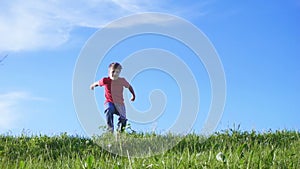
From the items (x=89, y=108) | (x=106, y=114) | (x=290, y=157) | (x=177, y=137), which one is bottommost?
(x=290, y=157)

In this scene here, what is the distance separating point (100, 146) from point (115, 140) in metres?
0.38

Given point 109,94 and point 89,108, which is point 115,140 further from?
point 89,108

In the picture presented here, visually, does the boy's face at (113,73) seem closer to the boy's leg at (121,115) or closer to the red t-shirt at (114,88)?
the red t-shirt at (114,88)

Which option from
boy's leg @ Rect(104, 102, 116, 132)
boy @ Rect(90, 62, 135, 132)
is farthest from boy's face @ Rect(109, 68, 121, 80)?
boy's leg @ Rect(104, 102, 116, 132)

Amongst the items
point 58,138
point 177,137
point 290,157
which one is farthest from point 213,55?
point 58,138

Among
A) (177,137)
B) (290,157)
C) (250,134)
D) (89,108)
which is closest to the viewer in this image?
(290,157)

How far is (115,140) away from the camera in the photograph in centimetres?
1004

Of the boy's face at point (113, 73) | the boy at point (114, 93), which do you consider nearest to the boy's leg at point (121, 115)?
the boy at point (114, 93)

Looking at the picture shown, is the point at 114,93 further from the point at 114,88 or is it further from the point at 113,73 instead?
the point at 113,73

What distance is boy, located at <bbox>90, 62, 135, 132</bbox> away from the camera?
12.1m

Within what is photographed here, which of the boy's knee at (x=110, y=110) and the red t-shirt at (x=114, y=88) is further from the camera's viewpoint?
the boy's knee at (x=110, y=110)

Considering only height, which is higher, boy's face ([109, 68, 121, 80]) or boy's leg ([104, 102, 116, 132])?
boy's face ([109, 68, 121, 80])

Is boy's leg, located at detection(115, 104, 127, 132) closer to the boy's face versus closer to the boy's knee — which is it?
the boy's knee

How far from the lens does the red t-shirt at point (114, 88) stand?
12.1 metres
